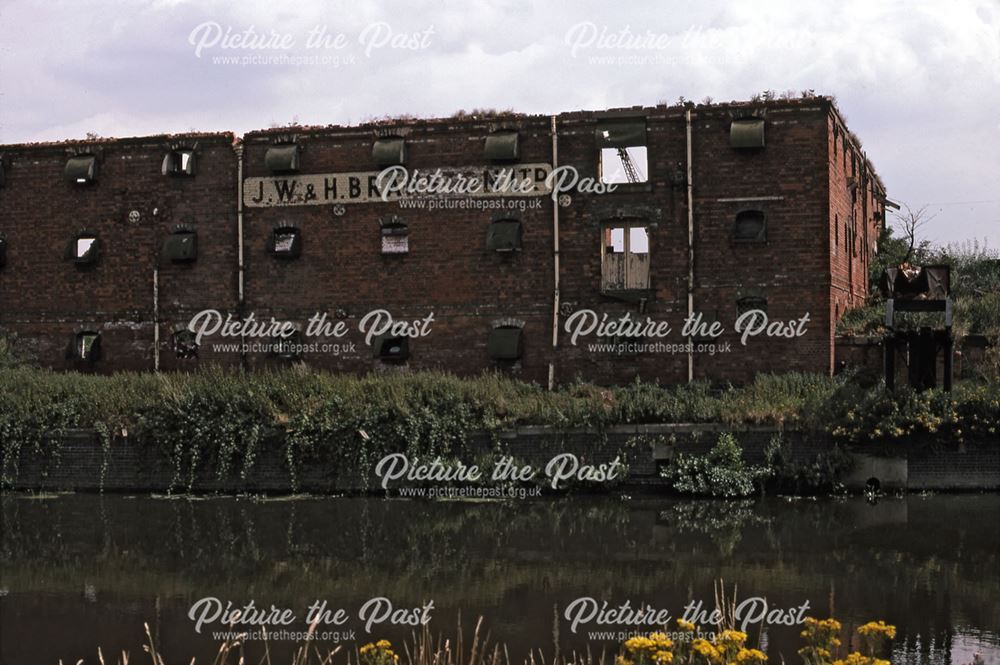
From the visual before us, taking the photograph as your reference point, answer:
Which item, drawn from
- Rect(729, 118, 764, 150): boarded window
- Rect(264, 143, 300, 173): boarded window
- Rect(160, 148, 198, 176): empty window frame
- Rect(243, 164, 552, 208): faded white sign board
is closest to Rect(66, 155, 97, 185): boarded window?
Rect(160, 148, 198, 176): empty window frame

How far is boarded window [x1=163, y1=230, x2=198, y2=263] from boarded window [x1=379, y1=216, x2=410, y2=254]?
4.60 m

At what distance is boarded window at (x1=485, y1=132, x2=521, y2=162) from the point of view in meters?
25.5

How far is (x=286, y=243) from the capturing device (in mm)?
26984

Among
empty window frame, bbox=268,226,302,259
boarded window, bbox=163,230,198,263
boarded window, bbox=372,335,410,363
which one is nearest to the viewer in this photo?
boarded window, bbox=372,335,410,363

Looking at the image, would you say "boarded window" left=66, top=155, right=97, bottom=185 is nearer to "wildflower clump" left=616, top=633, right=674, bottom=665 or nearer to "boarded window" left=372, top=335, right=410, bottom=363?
"boarded window" left=372, top=335, right=410, bottom=363

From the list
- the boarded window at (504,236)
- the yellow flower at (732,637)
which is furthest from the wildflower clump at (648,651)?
the boarded window at (504,236)

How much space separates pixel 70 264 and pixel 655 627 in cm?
2150

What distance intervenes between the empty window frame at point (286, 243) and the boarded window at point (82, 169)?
4831 millimetres

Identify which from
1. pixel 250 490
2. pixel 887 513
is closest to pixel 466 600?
pixel 887 513

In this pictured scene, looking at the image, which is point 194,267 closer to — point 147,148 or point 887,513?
point 147,148

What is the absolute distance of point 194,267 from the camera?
1085 inches

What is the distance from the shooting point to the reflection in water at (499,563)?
11.3 metres

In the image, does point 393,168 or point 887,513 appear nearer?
point 887,513

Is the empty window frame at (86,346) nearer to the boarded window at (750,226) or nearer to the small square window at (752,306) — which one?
the small square window at (752,306)
